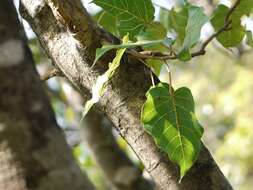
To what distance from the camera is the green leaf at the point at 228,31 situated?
63cm

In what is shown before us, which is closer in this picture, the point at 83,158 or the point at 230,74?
the point at 83,158

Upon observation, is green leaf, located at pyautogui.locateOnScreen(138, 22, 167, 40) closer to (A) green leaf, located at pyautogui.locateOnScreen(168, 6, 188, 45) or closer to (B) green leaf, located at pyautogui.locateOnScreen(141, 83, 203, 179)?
(B) green leaf, located at pyautogui.locateOnScreen(141, 83, 203, 179)

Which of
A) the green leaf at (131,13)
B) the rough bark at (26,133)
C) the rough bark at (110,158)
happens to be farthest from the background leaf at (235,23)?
the rough bark at (110,158)

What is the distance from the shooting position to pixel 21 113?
0.66m

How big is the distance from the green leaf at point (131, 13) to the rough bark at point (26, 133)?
0.64ft

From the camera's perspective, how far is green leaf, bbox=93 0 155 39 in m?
0.52

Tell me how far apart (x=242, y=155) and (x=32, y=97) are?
3124mm

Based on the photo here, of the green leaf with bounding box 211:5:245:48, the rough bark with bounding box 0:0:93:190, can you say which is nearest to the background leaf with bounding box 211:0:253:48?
the green leaf with bounding box 211:5:245:48

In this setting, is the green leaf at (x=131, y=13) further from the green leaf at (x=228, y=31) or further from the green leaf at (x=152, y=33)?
the green leaf at (x=228, y=31)

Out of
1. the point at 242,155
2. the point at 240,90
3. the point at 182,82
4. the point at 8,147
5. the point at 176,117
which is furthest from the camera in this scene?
the point at 182,82

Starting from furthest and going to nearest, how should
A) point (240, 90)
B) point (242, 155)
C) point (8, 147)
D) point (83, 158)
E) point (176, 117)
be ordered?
point (240, 90), point (242, 155), point (83, 158), point (8, 147), point (176, 117)

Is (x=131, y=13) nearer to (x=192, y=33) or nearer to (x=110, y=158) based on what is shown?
(x=192, y=33)

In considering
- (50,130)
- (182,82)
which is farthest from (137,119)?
(182,82)

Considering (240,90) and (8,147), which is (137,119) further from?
(240,90)
